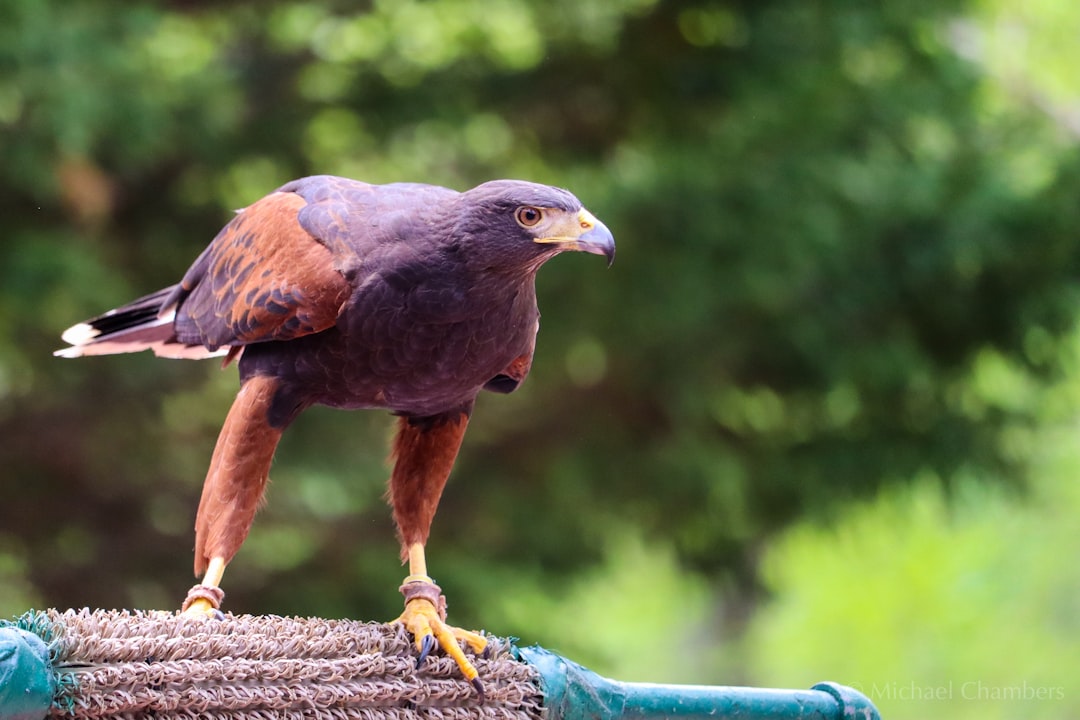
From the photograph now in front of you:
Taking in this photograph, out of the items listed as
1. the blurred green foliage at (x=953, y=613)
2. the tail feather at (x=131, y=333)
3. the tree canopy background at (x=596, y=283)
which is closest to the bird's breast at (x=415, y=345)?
the tail feather at (x=131, y=333)

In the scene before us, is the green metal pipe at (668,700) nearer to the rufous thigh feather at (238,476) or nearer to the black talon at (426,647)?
the black talon at (426,647)

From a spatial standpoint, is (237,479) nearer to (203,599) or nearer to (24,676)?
(203,599)

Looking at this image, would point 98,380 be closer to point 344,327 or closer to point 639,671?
point 344,327

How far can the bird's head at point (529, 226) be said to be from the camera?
93.2 inches

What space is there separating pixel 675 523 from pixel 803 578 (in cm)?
823

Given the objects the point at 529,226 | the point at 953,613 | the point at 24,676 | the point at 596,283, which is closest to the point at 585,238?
the point at 529,226

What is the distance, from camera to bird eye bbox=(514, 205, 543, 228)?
2377mm

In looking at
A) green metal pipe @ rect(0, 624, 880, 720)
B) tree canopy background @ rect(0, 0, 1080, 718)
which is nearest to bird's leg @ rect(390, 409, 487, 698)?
green metal pipe @ rect(0, 624, 880, 720)

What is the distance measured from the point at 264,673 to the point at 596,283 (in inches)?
179

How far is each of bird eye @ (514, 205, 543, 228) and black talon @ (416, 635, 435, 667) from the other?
0.82 metres

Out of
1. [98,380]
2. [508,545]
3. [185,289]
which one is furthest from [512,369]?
[508,545]

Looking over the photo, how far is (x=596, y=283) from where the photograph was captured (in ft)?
20.8

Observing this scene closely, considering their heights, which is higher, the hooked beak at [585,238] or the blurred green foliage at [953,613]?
the blurred green foliage at [953,613]

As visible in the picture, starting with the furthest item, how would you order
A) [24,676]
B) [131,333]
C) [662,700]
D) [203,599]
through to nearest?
[131,333]
[203,599]
[662,700]
[24,676]
